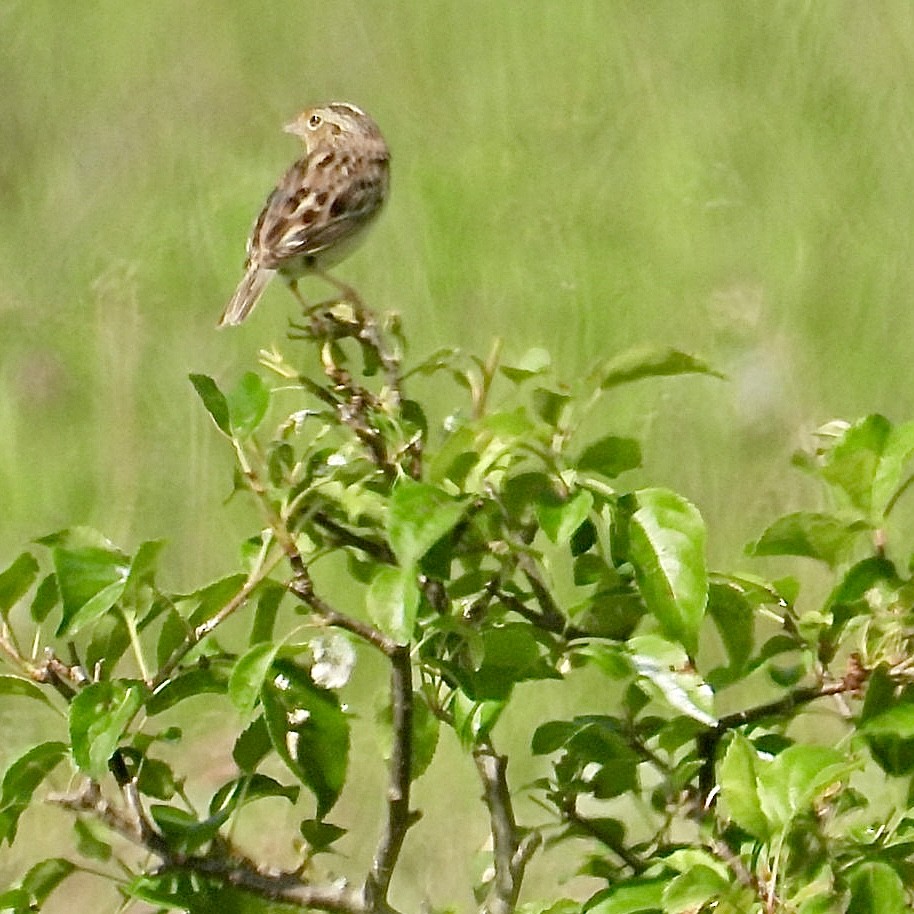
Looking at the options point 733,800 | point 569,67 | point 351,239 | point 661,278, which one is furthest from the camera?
point 569,67

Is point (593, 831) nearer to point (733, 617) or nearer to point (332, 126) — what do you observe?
point (733, 617)

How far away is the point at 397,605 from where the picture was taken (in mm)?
858

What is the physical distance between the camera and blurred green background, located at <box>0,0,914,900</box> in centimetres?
275

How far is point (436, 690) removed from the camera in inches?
42.6

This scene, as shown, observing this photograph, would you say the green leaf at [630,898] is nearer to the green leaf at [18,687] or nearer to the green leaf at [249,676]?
the green leaf at [249,676]

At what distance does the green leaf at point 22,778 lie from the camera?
3.19 ft

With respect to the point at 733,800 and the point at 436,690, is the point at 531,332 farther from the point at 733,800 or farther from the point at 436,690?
the point at 733,800

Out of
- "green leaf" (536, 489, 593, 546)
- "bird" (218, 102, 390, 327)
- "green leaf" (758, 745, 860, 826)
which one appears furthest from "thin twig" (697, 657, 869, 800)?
"bird" (218, 102, 390, 327)

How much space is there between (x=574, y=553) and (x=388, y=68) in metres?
2.26

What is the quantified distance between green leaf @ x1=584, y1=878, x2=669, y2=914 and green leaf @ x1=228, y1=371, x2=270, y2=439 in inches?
13.7

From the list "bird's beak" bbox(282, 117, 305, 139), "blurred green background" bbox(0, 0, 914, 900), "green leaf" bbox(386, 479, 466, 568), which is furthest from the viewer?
"blurred green background" bbox(0, 0, 914, 900)

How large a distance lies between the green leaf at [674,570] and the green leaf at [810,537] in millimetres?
70

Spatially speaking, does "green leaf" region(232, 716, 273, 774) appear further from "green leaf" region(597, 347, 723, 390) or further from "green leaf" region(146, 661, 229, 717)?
"green leaf" region(597, 347, 723, 390)

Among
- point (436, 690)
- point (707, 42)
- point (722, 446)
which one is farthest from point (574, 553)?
point (707, 42)
